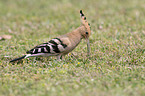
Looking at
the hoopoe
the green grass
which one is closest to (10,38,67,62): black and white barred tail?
the hoopoe

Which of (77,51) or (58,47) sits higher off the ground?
(58,47)

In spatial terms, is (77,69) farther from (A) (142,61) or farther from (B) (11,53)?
(B) (11,53)

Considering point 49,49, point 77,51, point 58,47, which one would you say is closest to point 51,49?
point 49,49

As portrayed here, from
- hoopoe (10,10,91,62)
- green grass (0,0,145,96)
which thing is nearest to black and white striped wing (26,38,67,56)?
hoopoe (10,10,91,62)

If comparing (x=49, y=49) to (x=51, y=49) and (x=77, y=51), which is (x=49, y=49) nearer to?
(x=51, y=49)

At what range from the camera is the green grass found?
12.2 feet

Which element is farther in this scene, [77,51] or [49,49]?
[77,51]

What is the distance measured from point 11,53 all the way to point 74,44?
66.7 inches

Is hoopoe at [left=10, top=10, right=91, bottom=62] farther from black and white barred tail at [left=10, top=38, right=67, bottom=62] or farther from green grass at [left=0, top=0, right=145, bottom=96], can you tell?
green grass at [left=0, top=0, right=145, bottom=96]

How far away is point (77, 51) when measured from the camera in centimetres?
570

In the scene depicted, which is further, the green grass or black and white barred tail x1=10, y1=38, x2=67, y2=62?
black and white barred tail x1=10, y1=38, x2=67, y2=62

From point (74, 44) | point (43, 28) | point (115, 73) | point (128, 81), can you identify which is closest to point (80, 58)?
point (74, 44)

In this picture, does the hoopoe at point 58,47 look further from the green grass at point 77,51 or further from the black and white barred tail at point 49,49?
the green grass at point 77,51

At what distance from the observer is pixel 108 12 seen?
29.2 feet
